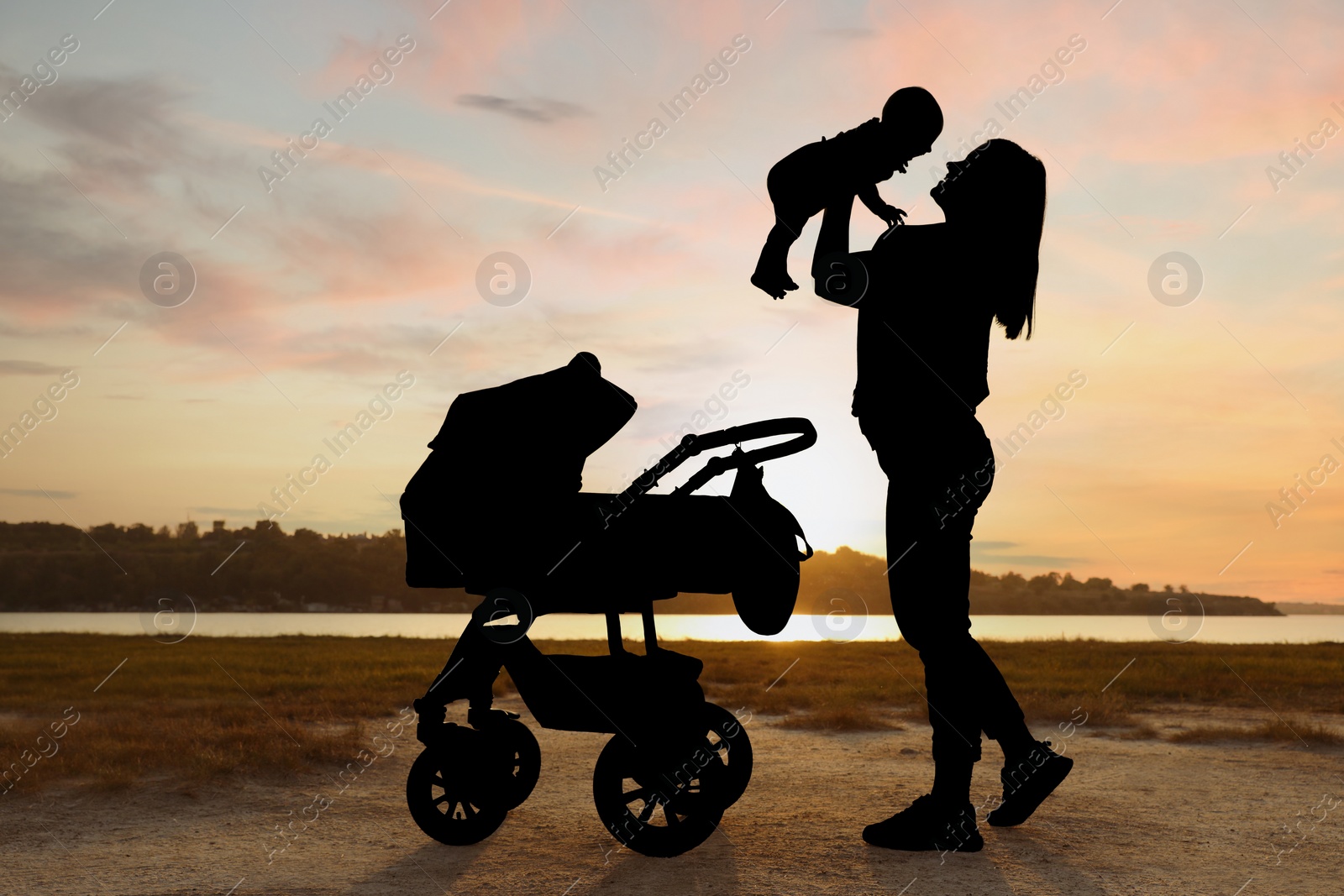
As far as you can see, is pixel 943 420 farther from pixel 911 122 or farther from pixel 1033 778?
pixel 1033 778

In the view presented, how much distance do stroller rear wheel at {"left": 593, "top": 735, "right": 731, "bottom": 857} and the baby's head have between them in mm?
3023

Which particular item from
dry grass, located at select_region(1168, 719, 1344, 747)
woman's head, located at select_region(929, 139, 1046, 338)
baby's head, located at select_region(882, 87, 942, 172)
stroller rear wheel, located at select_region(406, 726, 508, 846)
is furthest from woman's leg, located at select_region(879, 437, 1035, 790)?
dry grass, located at select_region(1168, 719, 1344, 747)

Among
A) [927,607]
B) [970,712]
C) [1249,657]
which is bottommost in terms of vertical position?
[1249,657]

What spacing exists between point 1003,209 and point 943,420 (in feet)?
3.59

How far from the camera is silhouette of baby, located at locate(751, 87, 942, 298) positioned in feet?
14.5

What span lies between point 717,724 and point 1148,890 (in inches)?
77.7

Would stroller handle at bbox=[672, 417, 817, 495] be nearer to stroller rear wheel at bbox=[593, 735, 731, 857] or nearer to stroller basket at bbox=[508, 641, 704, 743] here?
stroller basket at bbox=[508, 641, 704, 743]

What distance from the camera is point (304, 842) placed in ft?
16.0

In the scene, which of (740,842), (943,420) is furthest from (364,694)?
(943,420)

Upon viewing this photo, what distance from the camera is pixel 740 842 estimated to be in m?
4.83

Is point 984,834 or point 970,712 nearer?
point 970,712

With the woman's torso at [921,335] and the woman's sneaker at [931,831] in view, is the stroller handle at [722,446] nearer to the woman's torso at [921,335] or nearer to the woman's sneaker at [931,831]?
the woman's torso at [921,335]

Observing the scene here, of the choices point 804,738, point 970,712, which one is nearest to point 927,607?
point 970,712

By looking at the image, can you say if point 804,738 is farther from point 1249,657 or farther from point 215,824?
point 1249,657
